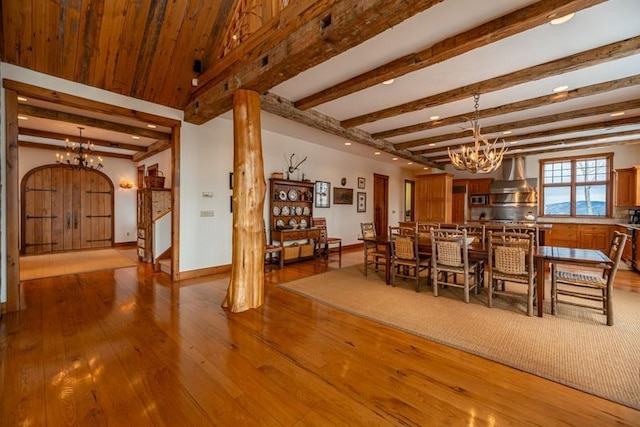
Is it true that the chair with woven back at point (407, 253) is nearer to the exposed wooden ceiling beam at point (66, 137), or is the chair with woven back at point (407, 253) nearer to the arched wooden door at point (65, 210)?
the exposed wooden ceiling beam at point (66, 137)

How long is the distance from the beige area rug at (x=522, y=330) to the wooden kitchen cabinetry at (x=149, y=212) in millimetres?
3451

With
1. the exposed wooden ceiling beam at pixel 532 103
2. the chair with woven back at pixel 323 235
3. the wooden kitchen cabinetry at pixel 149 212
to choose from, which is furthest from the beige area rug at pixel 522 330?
the wooden kitchen cabinetry at pixel 149 212

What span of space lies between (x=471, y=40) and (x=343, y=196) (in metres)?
5.29

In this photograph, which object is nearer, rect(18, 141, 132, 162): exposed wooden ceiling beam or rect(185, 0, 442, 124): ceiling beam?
rect(185, 0, 442, 124): ceiling beam

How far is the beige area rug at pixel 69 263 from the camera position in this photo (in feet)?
15.9

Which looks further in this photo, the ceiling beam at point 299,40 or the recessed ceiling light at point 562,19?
the recessed ceiling light at point 562,19

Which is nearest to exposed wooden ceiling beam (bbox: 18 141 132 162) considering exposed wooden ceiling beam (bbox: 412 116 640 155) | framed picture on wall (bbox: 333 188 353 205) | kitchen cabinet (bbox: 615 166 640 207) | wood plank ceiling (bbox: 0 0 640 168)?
wood plank ceiling (bbox: 0 0 640 168)

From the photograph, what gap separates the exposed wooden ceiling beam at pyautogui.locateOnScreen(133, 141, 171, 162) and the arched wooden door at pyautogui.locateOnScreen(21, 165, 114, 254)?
1155 mm

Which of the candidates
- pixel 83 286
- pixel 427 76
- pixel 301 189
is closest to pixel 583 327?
pixel 427 76

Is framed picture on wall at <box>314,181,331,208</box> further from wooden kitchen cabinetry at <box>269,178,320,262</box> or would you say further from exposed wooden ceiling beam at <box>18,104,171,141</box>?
exposed wooden ceiling beam at <box>18,104,171,141</box>

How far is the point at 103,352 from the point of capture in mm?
2242

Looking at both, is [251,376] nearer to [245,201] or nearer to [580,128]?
[245,201]

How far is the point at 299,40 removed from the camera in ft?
7.85

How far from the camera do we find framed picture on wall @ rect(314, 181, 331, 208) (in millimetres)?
6863
